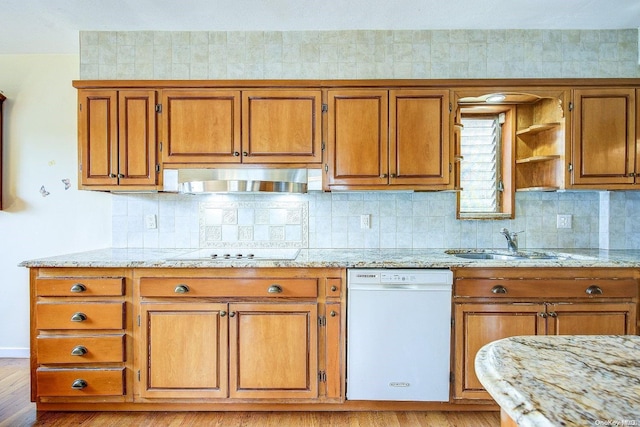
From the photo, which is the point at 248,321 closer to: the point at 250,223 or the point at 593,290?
the point at 250,223

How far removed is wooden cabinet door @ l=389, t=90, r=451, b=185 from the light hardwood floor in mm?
1481

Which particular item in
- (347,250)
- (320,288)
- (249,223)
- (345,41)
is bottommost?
(320,288)

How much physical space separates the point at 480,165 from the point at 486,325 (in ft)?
4.30

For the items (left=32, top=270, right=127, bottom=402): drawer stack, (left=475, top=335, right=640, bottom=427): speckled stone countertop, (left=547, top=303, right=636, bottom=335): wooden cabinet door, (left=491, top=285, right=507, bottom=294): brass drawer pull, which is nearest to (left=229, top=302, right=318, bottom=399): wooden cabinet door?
(left=32, top=270, right=127, bottom=402): drawer stack

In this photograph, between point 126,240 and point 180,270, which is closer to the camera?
point 180,270

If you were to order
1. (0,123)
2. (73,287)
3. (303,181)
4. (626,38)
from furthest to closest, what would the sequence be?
(0,123)
(626,38)
(303,181)
(73,287)

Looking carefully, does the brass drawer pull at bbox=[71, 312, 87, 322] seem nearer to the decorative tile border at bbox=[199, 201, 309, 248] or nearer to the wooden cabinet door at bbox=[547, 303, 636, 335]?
the decorative tile border at bbox=[199, 201, 309, 248]

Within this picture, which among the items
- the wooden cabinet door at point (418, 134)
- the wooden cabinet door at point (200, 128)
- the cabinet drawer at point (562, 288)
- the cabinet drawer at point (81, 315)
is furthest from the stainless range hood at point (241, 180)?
the cabinet drawer at point (562, 288)

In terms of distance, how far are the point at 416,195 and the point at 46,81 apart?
10.5 ft

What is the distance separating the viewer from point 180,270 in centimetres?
209

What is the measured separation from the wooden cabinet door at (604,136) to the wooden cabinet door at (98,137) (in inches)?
124

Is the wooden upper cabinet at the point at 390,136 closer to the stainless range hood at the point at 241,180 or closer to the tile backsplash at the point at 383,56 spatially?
the stainless range hood at the point at 241,180

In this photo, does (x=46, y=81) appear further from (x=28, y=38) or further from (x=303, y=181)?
(x=303, y=181)

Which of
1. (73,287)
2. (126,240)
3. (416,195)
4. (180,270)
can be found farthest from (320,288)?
(126,240)
